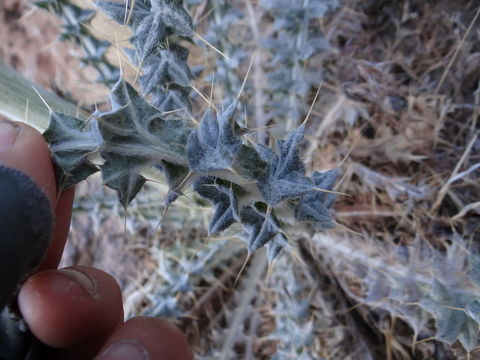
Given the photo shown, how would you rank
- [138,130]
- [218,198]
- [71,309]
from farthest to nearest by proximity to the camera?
1. [71,309]
2. [218,198]
3. [138,130]

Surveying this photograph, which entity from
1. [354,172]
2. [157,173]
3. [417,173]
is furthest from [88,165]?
[417,173]

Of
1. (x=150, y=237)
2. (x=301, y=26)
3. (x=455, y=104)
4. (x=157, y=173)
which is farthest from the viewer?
(x=150, y=237)

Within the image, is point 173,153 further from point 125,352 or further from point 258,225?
point 125,352

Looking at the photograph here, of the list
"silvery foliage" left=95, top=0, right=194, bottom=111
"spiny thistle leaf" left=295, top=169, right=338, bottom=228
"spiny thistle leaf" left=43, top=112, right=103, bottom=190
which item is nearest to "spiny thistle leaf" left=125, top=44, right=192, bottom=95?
"silvery foliage" left=95, top=0, right=194, bottom=111

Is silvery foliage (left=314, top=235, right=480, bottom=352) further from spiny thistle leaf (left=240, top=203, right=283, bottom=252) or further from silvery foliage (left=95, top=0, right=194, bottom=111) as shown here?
silvery foliage (left=95, top=0, right=194, bottom=111)

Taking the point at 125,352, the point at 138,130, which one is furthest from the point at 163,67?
the point at 125,352

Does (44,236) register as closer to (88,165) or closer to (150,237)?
(88,165)
